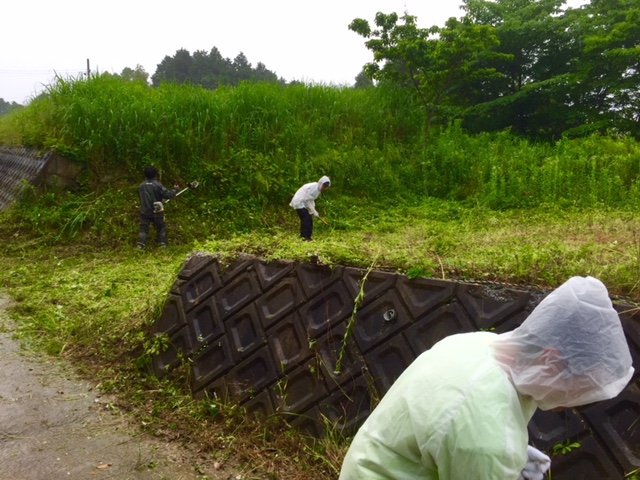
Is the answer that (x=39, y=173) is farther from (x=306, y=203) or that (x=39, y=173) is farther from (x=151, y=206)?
(x=306, y=203)

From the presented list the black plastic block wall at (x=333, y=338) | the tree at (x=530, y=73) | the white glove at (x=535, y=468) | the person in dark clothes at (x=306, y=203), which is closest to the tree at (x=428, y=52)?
the tree at (x=530, y=73)

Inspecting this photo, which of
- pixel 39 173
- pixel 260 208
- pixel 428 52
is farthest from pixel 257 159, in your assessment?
pixel 428 52

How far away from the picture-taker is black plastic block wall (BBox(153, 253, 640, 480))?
240cm

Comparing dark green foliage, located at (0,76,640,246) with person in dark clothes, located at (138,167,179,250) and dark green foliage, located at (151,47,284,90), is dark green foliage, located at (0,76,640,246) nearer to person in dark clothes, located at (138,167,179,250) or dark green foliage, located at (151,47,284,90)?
person in dark clothes, located at (138,167,179,250)

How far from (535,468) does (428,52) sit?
13.1m

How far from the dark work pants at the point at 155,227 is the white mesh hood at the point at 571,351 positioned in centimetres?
851

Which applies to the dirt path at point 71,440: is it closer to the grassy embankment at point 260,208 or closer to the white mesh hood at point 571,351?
the grassy embankment at point 260,208

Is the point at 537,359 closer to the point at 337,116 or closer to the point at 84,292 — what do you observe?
the point at 84,292

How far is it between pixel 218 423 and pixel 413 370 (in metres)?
2.61

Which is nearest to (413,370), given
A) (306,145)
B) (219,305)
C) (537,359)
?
(537,359)

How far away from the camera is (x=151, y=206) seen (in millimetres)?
9086

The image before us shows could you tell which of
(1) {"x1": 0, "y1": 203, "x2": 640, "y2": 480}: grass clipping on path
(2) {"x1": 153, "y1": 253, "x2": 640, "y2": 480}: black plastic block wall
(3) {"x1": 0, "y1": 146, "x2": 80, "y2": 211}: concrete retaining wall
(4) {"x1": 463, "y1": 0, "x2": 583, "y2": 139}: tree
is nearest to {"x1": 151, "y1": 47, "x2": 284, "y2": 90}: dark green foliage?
(4) {"x1": 463, "y1": 0, "x2": 583, "y2": 139}: tree

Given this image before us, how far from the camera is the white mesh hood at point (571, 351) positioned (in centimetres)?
139

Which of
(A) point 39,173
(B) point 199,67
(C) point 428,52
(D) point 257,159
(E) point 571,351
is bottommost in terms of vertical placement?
(E) point 571,351
